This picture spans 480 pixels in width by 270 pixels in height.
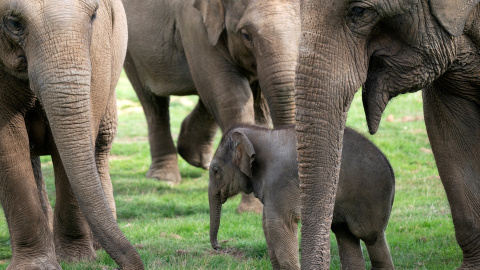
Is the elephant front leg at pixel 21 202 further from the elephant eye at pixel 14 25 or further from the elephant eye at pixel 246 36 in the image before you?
the elephant eye at pixel 246 36

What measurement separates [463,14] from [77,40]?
→ 234 cm

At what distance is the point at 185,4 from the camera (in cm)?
947

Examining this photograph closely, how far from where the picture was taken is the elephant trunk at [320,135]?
14.3 ft

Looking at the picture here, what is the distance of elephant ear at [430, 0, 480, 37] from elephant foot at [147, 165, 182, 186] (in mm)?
6743

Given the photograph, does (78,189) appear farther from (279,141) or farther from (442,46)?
(442,46)

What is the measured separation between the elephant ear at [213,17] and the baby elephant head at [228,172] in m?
2.27

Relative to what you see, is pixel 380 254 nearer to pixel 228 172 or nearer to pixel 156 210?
pixel 228 172

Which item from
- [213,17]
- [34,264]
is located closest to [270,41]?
[213,17]

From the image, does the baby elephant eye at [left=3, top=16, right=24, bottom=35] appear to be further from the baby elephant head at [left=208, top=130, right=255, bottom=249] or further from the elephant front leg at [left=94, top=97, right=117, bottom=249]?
the elephant front leg at [left=94, top=97, right=117, bottom=249]

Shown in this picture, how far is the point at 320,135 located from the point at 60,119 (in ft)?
5.97

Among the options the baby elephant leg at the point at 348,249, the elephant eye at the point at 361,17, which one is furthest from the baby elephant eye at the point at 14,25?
the baby elephant leg at the point at 348,249

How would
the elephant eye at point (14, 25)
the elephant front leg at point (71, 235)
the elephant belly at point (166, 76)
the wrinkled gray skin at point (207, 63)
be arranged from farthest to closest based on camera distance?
the elephant belly at point (166, 76) → the wrinkled gray skin at point (207, 63) → the elephant front leg at point (71, 235) → the elephant eye at point (14, 25)

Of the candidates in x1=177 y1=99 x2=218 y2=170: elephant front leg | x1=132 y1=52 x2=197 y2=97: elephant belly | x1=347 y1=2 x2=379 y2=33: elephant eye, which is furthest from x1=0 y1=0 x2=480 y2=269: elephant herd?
x1=177 y1=99 x2=218 y2=170: elephant front leg

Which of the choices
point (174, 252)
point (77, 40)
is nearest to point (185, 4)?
point (174, 252)
